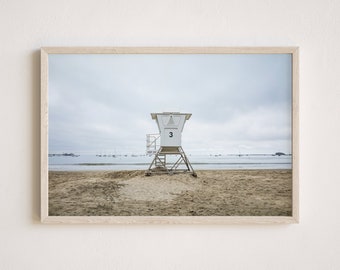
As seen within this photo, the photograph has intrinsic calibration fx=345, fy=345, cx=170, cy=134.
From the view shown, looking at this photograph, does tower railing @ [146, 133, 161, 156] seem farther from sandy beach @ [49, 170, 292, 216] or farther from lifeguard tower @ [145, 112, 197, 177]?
sandy beach @ [49, 170, 292, 216]

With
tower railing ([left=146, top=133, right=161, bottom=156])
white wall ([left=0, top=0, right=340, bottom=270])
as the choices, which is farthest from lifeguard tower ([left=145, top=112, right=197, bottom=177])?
white wall ([left=0, top=0, right=340, bottom=270])

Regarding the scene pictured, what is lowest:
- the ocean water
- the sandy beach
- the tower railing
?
the sandy beach

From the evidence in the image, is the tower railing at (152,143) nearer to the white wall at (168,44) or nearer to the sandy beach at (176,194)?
the sandy beach at (176,194)

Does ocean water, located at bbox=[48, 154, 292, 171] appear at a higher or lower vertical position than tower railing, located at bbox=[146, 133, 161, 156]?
lower

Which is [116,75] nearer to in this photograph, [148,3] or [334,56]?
[148,3]

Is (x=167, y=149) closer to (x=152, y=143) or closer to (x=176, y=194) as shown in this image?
(x=152, y=143)

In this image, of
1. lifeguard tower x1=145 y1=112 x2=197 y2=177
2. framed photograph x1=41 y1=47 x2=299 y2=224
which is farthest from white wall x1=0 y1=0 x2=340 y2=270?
lifeguard tower x1=145 y1=112 x2=197 y2=177

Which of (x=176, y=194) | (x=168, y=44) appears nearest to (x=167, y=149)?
(x=176, y=194)
